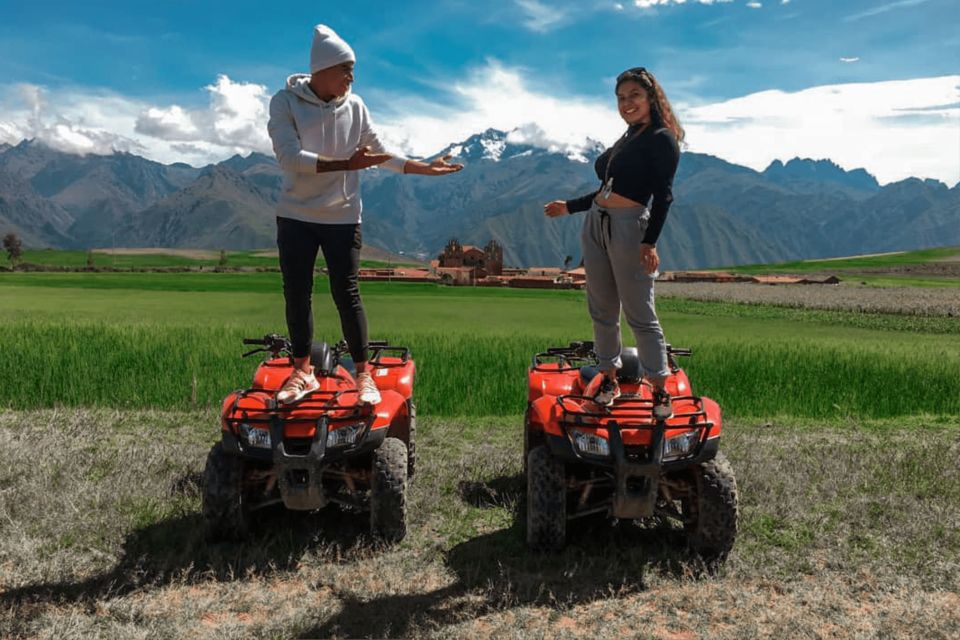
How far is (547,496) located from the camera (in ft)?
13.9

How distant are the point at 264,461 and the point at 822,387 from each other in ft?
28.1

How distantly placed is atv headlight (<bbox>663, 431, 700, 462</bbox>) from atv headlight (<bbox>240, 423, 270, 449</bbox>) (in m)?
2.49

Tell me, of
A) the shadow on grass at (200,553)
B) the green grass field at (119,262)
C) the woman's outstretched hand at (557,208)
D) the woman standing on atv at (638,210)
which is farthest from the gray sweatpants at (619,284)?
the green grass field at (119,262)

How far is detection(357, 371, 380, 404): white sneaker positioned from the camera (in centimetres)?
439

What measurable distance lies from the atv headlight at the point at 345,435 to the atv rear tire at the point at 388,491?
196 mm

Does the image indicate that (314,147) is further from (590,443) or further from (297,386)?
(590,443)

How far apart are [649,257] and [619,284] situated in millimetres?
308

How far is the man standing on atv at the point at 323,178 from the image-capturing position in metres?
4.27

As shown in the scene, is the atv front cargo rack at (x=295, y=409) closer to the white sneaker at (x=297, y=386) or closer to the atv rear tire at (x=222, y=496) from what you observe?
the white sneaker at (x=297, y=386)

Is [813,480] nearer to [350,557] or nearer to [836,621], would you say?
[836,621]

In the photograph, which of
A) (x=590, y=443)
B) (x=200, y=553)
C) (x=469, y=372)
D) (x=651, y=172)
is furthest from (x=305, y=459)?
(x=469, y=372)

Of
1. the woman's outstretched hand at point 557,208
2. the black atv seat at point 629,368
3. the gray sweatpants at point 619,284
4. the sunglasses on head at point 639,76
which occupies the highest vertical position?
the sunglasses on head at point 639,76

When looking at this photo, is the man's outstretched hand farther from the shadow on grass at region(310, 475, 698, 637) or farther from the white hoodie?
the shadow on grass at region(310, 475, 698, 637)

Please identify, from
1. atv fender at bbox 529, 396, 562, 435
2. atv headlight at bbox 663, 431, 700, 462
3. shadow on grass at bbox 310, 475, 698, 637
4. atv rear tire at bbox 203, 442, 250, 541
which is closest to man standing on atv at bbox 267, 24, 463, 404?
atv rear tire at bbox 203, 442, 250, 541
